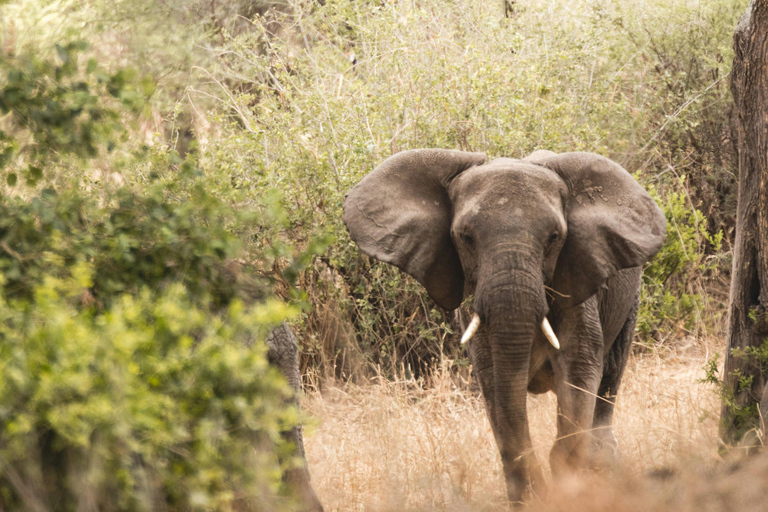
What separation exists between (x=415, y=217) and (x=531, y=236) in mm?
784

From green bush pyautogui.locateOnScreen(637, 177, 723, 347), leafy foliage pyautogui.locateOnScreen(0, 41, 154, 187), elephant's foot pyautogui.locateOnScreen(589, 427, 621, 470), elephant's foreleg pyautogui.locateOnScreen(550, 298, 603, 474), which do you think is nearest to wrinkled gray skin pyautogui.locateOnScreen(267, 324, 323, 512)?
elephant's foreleg pyautogui.locateOnScreen(550, 298, 603, 474)

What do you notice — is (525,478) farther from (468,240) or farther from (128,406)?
(128,406)

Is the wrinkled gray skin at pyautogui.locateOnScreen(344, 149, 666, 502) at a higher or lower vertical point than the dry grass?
Result: higher

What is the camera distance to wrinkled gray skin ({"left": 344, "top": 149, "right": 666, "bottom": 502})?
4383 millimetres

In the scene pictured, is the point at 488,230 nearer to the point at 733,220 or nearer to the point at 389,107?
the point at 389,107

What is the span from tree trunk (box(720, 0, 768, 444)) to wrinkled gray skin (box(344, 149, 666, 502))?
1.61ft

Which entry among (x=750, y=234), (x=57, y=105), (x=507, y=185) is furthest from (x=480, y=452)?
(x=57, y=105)

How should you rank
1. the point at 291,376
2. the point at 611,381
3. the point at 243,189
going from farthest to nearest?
the point at 243,189
the point at 611,381
the point at 291,376

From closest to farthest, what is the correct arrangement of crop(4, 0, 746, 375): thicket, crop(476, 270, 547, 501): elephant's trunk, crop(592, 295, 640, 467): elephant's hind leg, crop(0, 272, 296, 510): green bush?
1. crop(0, 272, 296, 510): green bush
2. crop(476, 270, 547, 501): elephant's trunk
3. crop(592, 295, 640, 467): elephant's hind leg
4. crop(4, 0, 746, 375): thicket

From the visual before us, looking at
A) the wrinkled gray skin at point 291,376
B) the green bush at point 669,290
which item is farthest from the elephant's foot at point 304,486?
the green bush at point 669,290

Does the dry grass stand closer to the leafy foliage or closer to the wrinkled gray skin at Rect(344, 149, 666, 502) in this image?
the wrinkled gray skin at Rect(344, 149, 666, 502)

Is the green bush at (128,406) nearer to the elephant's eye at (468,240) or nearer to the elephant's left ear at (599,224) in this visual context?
the elephant's eye at (468,240)

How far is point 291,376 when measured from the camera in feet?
15.0

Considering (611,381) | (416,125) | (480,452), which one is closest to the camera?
(480,452)
